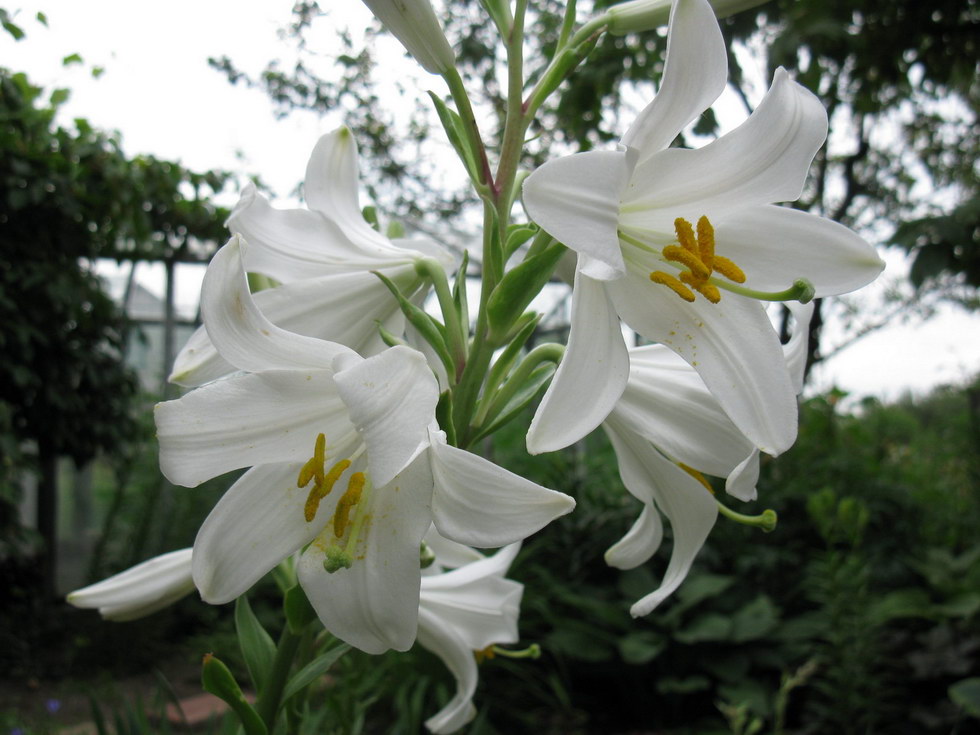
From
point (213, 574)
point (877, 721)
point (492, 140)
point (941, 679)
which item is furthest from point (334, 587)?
point (492, 140)

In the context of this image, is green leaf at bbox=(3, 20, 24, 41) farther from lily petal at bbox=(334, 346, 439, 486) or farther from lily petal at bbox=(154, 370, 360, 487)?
lily petal at bbox=(334, 346, 439, 486)

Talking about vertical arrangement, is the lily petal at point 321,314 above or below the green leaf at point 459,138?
below

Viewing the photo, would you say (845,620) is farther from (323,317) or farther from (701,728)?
(323,317)

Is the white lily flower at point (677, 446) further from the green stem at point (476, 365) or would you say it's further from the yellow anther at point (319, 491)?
the yellow anther at point (319, 491)

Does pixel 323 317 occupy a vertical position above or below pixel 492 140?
below

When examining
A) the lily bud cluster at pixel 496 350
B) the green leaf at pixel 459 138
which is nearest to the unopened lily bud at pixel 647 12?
the lily bud cluster at pixel 496 350

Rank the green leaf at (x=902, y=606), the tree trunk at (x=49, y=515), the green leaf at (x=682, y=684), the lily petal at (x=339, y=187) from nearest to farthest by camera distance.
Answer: the lily petal at (x=339, y=187) → the green leaf at (x=902, y=606) → the green leaf at (x=682, y=684) → the tree trunk at (x=49, y=515)
